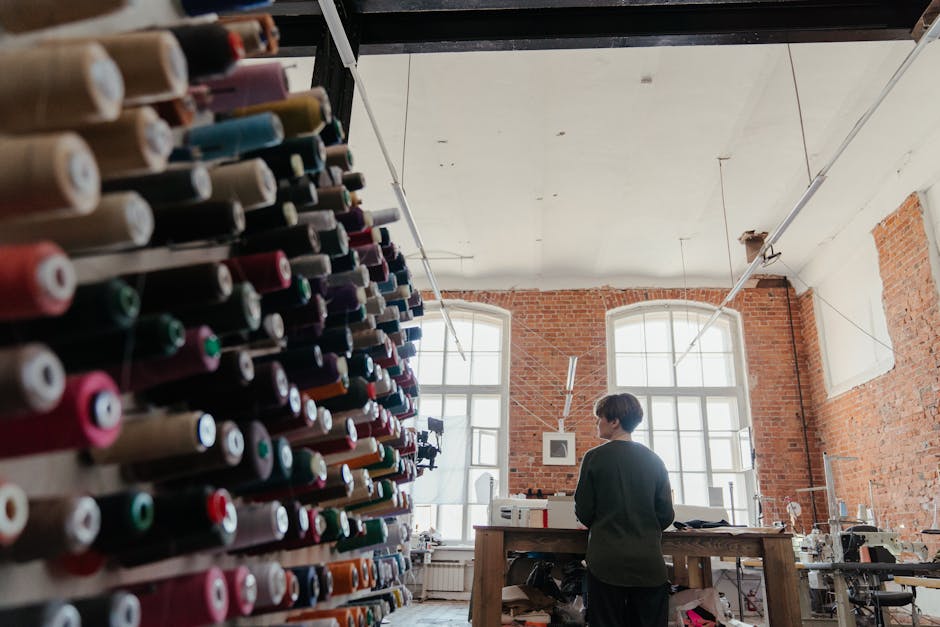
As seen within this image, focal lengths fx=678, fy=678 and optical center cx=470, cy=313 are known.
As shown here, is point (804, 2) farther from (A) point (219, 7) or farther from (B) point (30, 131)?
(B) point (30, 131)

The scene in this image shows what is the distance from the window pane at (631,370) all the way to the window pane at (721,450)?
3.88 feet

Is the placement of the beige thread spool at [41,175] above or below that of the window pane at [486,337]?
below

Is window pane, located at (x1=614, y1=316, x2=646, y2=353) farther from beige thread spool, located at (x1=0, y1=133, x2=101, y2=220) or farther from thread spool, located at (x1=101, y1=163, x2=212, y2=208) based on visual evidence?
beige thread spool, located at (x1=0, y1=133, x2=101, y2=220)

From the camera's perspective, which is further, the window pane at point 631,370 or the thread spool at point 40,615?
the window pane at point 631,370

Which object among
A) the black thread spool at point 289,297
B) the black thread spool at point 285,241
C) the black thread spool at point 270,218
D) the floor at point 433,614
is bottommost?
the floor at point 433,614

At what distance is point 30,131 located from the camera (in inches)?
21.6

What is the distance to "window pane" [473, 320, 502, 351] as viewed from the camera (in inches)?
393

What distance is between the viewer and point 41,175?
495 millimetres

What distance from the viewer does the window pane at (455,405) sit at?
9672 mm

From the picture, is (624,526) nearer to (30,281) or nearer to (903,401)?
(30,281)

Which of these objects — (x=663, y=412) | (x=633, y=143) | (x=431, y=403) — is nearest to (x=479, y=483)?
(x=431, y=403)

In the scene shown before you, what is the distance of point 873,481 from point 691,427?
2.38 m

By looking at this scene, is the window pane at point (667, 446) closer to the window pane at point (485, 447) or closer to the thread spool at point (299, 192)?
the window pane at point (485, 447)

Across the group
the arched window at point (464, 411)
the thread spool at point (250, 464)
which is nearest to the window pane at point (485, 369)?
the arched window at point (464, 411)
